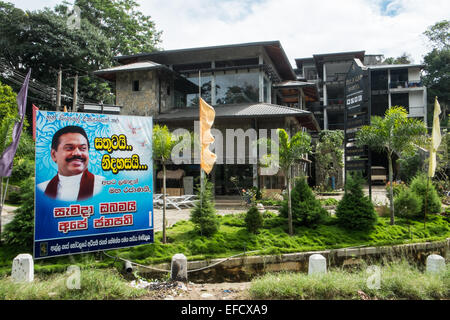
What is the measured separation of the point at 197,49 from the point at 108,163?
1445cm

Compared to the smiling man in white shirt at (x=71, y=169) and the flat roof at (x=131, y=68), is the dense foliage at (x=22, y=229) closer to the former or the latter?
the smiling man in white shirt at (x=71, y=169)

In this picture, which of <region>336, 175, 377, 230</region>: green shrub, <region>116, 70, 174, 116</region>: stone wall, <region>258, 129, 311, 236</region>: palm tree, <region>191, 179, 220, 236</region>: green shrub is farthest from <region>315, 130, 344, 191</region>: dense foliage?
<region>191, 179, 220, 236</region>: green shrub

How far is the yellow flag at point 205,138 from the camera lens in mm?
8961

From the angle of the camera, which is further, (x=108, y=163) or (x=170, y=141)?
(x=170, y=141)

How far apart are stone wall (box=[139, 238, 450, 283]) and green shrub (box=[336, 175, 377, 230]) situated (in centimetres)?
93

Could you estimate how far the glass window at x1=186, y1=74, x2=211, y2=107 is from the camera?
67.9ft

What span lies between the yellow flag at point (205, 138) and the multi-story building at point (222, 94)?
8.53 metres

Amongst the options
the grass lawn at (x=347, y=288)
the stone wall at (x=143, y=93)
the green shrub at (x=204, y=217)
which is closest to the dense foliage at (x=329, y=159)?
the stone wall at (x=143, y=93)

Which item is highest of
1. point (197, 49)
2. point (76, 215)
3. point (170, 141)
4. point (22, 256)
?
point (197, 49)

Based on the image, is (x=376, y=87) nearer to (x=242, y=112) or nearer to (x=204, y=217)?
(x=242, y=112)

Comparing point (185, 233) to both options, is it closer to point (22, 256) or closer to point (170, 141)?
point (170, 141)

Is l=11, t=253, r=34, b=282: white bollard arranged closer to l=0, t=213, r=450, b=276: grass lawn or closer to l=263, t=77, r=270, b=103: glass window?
l=0, t=213, r=450, b=276: grass lawn
